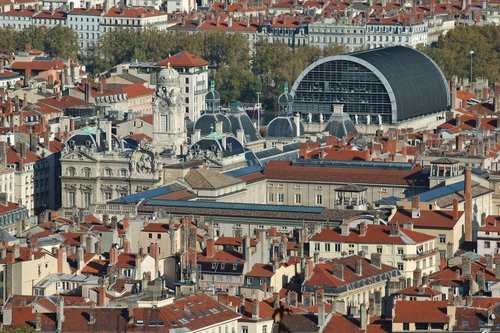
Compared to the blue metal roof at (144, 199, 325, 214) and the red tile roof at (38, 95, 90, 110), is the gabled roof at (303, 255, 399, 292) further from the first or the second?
the red tile roof at (38, 95, 90, 110)

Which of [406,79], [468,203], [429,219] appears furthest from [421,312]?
[406,79]

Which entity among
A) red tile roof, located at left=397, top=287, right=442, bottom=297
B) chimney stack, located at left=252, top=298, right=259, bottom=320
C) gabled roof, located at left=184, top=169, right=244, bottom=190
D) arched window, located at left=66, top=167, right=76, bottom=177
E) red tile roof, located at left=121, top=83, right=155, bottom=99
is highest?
chimney stack, located at left=252, top=298, right=259, bottom=320

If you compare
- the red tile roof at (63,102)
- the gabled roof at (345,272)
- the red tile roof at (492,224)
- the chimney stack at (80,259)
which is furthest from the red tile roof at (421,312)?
the red tile roof at (63,102)

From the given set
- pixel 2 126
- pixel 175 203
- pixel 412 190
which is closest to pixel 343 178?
pixel 412 190

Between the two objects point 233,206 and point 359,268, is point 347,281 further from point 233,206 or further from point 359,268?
point 233,206

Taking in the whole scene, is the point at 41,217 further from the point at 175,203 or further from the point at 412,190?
the point at 412,190

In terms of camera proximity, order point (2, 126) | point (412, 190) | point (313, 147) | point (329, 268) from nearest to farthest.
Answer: point (329, 268), point (412, 190), point (313, 147), point (2, 126)

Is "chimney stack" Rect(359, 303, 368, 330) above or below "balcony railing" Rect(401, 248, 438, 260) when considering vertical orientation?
above

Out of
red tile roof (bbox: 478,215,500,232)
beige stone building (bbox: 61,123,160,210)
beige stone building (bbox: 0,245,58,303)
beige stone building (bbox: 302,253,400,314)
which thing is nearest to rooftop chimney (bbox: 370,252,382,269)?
beige stone building (bbox: 302,253,400,314)
